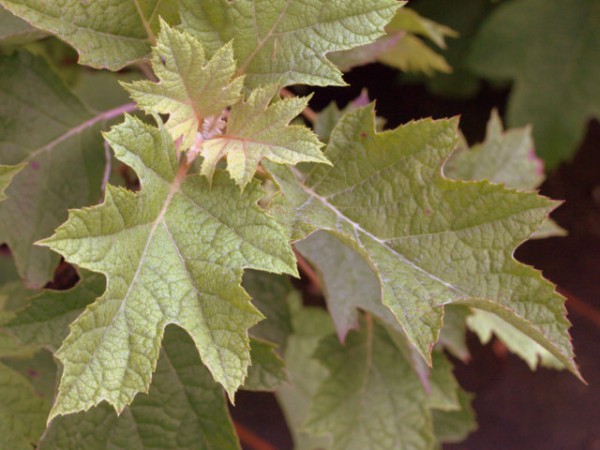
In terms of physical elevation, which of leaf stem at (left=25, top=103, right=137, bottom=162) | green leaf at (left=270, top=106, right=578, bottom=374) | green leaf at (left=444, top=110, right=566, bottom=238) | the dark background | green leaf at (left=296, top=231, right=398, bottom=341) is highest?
green leaf at (left=270, top=106, right=578, bottom=374)

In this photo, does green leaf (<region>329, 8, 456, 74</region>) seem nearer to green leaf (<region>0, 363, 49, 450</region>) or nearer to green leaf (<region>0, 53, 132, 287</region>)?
green leaf (<region>0, 53, 132, 287</region>)

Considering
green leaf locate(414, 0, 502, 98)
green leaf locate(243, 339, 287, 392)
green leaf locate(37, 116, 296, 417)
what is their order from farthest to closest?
green leaf locate(414, 0, 502, 98), green leaf locate(243, 339, 287, 392), green leaf locate(37, 116, 296, 417)

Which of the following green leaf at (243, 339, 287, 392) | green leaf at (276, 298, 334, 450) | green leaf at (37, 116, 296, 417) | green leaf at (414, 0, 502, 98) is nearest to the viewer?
green leaf at (37, 116, 296, 417)

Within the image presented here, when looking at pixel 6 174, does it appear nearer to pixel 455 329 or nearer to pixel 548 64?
pixel 455 329

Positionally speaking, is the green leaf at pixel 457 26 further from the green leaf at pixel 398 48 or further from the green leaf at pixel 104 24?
the green leaf at pixel 104 24

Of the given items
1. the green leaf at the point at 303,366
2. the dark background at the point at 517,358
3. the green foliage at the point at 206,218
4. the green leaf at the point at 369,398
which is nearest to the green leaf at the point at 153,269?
the green foliage at the point at 206,218

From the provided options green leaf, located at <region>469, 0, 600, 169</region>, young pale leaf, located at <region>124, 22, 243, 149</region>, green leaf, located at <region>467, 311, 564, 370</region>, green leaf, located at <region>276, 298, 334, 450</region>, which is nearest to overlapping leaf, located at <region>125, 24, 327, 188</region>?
young pale leaf, located at <region>124, 22, 243, 149</region>

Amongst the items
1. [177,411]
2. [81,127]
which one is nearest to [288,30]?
[81,127]
